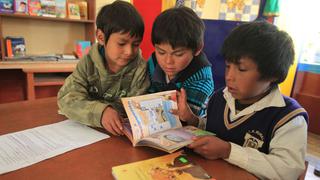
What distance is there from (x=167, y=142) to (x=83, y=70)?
21.6 inches

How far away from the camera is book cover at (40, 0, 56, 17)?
2.51 meters

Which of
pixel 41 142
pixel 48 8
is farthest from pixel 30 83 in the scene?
pixel 41 142

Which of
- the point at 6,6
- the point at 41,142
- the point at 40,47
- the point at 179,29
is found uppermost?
the point at 6,6

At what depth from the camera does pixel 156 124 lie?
79 centimetres

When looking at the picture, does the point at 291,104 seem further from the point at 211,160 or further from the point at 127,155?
the point at 127,155

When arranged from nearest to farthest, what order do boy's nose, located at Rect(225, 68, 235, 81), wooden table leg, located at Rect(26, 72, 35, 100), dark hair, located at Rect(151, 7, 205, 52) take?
boy's nose, located at Rect(225, 68, 235, 81)
dark hair, located at Rect(151, 7, 205, 52)
wooden table leg, located at Rect(26, 72, 35, 100)

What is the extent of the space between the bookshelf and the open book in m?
1.77

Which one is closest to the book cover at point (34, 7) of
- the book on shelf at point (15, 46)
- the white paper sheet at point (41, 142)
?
the book on shelf at point (15, 46)

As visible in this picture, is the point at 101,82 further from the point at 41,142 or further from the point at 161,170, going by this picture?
the point at 161,170

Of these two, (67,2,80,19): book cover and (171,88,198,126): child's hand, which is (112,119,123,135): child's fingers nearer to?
(171,88,198,126): child's hand

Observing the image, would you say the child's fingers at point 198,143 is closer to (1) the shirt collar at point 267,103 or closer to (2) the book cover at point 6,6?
(1) the shirt collar at point 267,103

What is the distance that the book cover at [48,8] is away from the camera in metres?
2.51

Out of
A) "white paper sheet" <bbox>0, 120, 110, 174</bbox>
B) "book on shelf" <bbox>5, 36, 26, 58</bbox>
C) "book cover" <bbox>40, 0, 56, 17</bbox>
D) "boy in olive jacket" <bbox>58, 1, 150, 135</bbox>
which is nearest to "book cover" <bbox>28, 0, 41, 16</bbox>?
"book cover" <bbox>40, 0, 56, 17</bbox>

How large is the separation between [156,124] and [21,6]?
7.48 ft
